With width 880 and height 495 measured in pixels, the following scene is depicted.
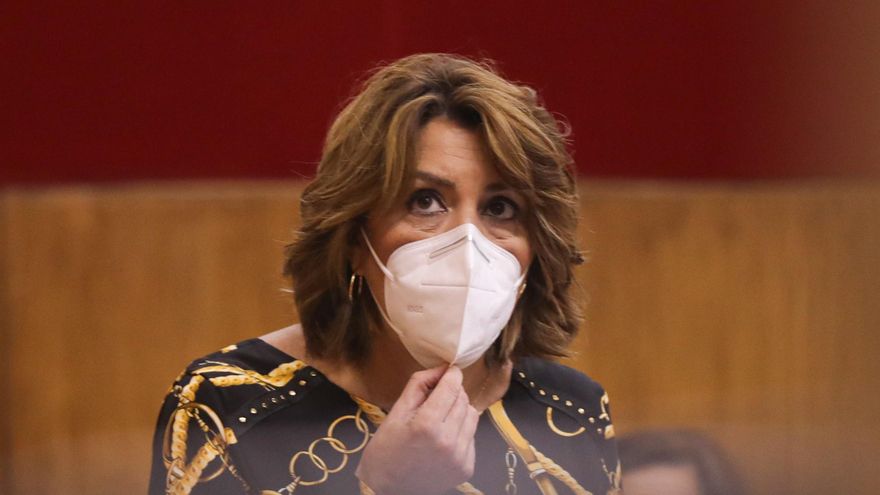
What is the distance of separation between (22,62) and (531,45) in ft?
2.08

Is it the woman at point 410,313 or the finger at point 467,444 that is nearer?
the finger at point 467,444

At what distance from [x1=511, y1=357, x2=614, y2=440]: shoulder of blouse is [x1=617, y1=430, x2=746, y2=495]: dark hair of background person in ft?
0.13

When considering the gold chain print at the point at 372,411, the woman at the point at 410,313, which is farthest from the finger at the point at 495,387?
the gold chain print at the point at 372,411

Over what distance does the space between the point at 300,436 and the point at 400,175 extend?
0.26 metres

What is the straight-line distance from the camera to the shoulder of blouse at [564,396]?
1.23 m

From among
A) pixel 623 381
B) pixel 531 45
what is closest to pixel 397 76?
pixel 531 45

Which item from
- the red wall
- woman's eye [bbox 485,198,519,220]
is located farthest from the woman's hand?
the red wall

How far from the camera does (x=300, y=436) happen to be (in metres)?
1.09

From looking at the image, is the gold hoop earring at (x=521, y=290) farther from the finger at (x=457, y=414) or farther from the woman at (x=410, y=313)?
the finger at (x=457, y=414)

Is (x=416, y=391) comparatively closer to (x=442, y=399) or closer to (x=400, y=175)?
(x=442, y=399)

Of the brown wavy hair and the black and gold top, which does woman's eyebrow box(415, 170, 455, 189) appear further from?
the black and gold top

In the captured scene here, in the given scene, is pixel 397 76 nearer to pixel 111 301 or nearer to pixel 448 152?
pixel 448 152

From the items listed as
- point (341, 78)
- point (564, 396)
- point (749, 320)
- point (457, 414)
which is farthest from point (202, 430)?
point (749, 320)

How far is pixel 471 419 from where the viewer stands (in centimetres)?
95
